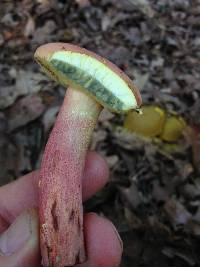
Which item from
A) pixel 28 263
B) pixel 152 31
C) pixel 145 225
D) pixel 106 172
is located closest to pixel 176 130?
pixel 145 225

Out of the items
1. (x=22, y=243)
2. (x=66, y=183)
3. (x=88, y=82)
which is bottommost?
(x=22, y=243)

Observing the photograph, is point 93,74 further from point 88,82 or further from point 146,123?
point 146,123

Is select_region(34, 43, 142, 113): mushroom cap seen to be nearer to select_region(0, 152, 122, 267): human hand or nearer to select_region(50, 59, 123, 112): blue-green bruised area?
select_region(50, 59, 123, 112): blue-green bruised area

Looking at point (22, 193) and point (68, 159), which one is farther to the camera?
point (22, 193)

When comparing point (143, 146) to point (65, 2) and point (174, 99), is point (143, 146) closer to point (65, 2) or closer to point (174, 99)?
point (174, 99)

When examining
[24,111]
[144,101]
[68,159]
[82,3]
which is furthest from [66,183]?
[82,3]
